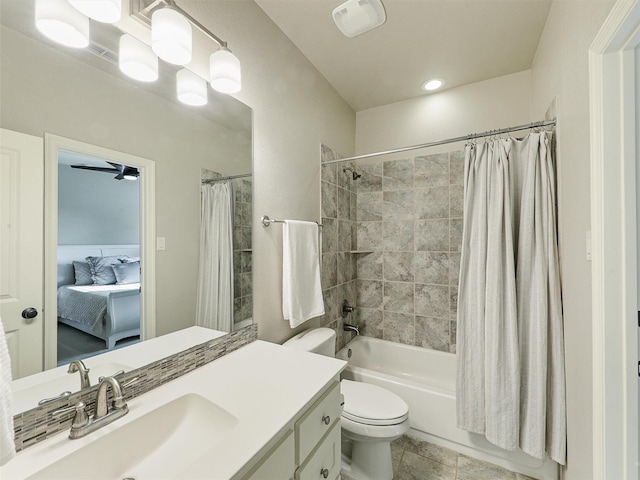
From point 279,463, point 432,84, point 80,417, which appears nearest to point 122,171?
point 80,417

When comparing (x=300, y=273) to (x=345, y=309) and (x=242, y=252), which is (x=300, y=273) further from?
(x=345, y=309)

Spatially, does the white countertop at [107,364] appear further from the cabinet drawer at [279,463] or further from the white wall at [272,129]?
the cabinet drawer at [279,463]

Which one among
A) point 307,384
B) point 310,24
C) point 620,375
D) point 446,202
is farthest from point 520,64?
point 307,384

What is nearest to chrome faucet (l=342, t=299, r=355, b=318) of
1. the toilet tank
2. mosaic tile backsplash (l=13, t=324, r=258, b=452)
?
the toilet tank

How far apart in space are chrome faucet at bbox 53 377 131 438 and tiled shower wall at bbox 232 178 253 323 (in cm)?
56

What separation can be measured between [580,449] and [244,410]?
1407 mm

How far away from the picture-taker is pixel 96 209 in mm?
823

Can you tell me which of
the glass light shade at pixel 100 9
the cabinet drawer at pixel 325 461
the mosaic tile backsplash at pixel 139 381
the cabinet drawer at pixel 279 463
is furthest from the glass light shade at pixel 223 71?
the cabinet drawer at pixel 325 461

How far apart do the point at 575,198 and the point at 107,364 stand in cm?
184

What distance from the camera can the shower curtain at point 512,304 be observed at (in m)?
1.37

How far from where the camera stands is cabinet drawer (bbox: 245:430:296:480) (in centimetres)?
66

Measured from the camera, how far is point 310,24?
1.61 m

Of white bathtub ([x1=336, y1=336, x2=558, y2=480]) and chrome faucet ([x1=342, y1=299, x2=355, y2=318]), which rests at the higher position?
chrome faucet ([x1=342, y1=299, x2=355, y2=318])

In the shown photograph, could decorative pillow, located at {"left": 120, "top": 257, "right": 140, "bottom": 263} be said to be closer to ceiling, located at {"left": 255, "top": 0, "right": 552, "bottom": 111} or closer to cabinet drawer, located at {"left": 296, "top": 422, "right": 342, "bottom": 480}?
cabinet drawer, located at {"left": 296, "top": 422, "right": 342, "bottom": 480}
